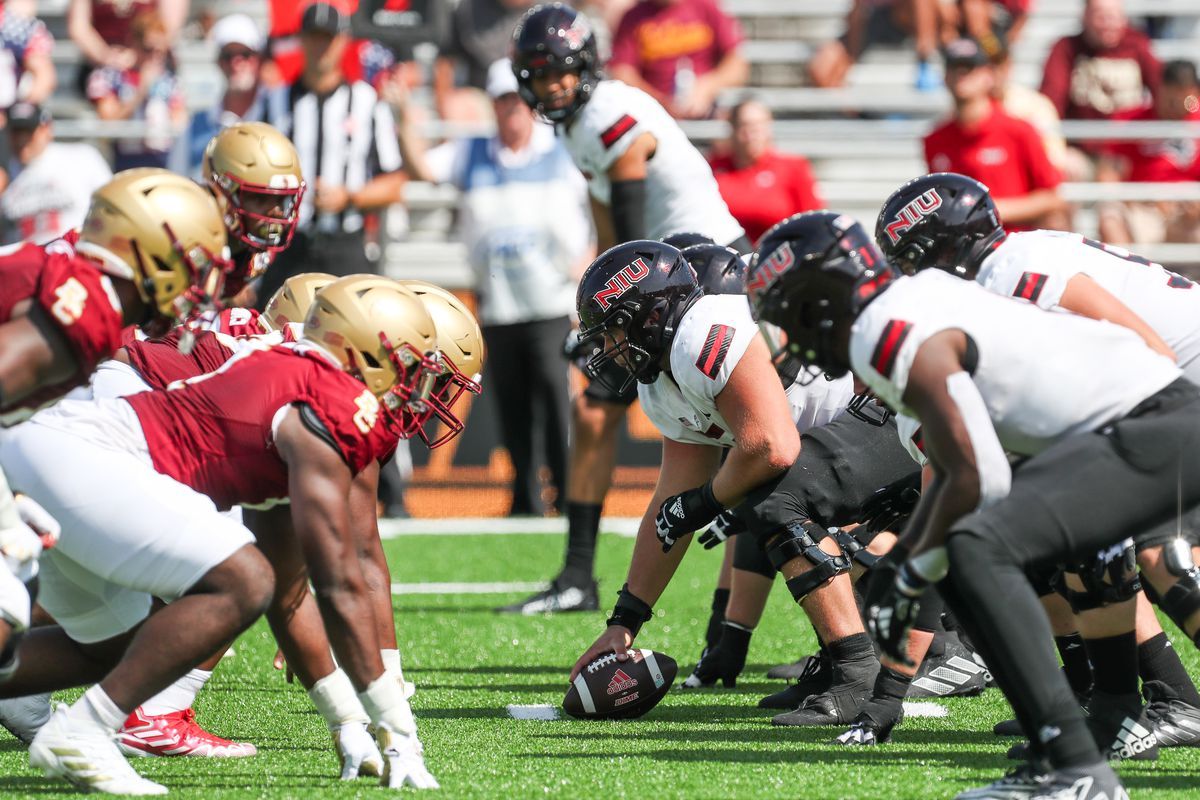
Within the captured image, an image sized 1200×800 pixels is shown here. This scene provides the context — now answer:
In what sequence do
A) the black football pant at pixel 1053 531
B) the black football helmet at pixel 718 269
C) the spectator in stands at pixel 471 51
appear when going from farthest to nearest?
the spectator in stands at pixel 471 51 → the black football helmet at pixel 718 269 → the black football pant at pixel 1053 531

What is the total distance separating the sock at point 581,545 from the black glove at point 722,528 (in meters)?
2.36

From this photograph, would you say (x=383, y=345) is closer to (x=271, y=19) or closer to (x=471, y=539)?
(x=471, y=539)

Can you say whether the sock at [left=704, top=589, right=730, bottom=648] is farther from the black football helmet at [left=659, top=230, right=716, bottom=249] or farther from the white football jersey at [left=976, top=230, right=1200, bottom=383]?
the white football jersey at [left=976, top=230, right=1200, bottom=383]

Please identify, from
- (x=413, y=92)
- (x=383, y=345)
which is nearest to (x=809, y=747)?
(x=383, y=345)

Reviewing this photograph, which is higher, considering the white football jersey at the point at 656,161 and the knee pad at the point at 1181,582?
the white football jersey at the point at 656,161

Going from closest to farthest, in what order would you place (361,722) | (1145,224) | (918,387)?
(918,387) < (361,722) < (1145,224)

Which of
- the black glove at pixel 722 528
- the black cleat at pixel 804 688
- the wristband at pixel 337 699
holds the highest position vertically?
the black glove at pixel 722 528

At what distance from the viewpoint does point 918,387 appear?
3.81m

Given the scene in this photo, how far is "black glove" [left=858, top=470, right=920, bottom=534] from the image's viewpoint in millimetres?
5391

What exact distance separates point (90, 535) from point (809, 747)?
6.77ft

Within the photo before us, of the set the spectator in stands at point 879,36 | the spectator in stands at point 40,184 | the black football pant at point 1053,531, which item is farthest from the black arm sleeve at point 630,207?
the spectator in stands at point 879,36

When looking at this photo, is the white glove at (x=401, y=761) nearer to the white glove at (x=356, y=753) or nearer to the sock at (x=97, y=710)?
the white glove at (x=356, y=753)

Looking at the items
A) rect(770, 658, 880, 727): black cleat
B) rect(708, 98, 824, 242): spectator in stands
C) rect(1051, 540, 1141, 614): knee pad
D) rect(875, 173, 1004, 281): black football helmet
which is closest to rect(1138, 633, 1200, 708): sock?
rect(1051, 540, 1141, 614): knee pad

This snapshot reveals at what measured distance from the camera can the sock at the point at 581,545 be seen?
7598 mm
